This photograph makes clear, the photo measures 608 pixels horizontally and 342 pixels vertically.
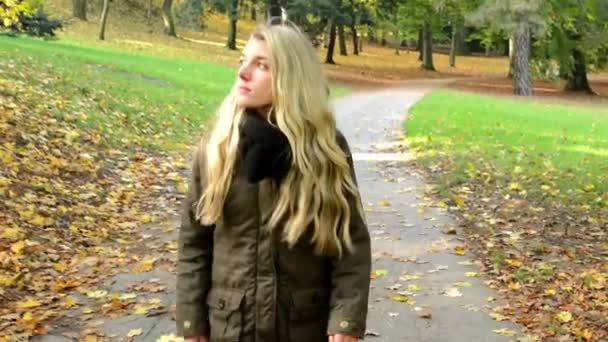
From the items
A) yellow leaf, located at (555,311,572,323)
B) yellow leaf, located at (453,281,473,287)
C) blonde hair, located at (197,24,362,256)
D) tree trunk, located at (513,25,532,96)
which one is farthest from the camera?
tree trunk, located at (513,25,532,96)

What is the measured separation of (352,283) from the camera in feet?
9.50

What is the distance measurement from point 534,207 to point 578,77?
1299 inches

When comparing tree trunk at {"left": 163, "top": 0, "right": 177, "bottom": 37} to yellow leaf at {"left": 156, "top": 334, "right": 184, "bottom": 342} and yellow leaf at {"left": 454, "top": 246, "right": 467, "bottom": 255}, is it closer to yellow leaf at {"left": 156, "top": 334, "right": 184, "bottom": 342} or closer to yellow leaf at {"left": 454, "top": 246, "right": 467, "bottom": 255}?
yellow leaf at {"left": 454, "top": 246, "right": 467, "bottom": 255}

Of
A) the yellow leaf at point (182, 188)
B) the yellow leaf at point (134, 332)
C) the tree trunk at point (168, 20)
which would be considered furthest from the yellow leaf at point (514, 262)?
the tree trunk at point (168, 20)

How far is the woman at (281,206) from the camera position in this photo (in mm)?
2771

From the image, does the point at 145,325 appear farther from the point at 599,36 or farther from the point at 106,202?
the point at 599,36

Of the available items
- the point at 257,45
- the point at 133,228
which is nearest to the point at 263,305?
the point at 257,45

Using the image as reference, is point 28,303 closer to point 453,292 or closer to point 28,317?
point 28,317

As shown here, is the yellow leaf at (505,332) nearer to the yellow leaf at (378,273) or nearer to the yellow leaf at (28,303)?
the yellow leaf at (378,273)

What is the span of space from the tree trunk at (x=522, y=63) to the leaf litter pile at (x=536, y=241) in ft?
68.5

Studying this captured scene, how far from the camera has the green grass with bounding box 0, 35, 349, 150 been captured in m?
13.9

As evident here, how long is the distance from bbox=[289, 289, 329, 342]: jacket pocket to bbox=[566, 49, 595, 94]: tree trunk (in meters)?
39.6

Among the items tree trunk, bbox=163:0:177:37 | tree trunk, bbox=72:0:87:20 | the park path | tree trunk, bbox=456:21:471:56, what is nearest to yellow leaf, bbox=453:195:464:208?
the park path

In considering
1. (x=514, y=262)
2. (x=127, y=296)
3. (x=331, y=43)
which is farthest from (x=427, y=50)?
(x=127, y=296)
